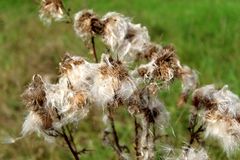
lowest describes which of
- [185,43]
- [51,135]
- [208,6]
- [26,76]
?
[51,135]

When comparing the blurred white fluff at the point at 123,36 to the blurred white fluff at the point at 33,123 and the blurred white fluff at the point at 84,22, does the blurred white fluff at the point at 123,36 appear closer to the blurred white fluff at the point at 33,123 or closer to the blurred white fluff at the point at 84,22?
the blurred white fluff at the point at 84,22

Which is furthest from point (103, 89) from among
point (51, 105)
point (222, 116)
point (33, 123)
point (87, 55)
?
point (87, 55)

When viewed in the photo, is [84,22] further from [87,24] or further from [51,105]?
[51,105]

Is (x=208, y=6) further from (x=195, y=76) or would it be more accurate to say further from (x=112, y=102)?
(x=112, y=102)

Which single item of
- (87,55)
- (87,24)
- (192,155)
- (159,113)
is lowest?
→ (192,155)

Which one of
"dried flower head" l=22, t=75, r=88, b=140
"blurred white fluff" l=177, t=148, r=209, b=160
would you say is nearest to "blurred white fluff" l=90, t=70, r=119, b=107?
"dried flower head" l=22, t=75, r=88, b=140

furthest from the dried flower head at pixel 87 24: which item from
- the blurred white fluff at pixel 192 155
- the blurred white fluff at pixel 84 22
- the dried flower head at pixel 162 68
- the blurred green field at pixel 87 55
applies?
the blurred green field at pixel 87 55

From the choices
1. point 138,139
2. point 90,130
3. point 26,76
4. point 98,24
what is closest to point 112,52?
point 98,24
